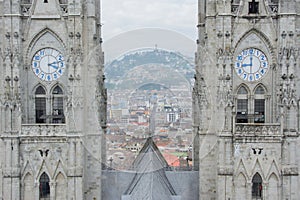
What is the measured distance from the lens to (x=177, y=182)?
34.3 meters

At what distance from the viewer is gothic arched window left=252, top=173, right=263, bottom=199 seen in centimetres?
3141

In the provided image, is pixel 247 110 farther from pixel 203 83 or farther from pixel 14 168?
pixel 14 168

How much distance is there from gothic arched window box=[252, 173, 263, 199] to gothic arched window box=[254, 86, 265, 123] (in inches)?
158

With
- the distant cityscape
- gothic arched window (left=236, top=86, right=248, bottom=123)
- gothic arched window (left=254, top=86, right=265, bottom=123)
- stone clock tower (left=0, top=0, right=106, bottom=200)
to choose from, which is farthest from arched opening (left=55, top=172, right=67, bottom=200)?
gothic arched window (left=254, top=86, right=265, bottom=123)

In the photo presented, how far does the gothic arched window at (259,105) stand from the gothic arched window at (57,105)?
1367 centimetres

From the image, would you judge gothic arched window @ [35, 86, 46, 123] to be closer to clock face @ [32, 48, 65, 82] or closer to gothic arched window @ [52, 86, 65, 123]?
gothic arched window @ [52, 86, 65, 123]

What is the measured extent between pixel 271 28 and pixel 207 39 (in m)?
4.43

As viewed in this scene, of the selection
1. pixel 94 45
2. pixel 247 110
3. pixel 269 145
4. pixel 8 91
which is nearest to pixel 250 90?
pixel 247 110

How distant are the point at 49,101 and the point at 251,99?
14254 millimetres

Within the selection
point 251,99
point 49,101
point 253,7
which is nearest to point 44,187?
point 49,101

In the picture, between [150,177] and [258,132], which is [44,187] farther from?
[258,132]

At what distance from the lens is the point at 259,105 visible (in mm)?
32719

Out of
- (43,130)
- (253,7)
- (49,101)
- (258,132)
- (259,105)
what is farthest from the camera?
(259,105)

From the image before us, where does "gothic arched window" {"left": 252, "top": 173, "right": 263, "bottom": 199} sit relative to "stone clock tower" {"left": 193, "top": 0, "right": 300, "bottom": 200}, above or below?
below
